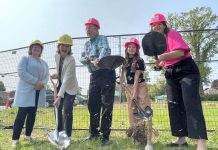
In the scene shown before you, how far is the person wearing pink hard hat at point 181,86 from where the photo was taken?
3.79 meters

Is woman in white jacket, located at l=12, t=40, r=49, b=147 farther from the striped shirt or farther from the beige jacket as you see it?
the striped shirt

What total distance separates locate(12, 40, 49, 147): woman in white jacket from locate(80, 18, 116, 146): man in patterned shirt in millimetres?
928

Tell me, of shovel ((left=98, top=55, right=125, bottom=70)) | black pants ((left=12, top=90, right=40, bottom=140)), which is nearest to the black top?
shovel ((left=98, top=55, right=125, bottom=70))

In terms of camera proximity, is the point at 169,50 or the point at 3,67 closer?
the point at 169,50

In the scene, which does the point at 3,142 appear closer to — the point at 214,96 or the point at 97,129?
the point at 97,129

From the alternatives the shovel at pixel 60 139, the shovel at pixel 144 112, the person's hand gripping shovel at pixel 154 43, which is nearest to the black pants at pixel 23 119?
the shovel at pixel 60 139

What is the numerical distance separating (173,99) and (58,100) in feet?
6.03

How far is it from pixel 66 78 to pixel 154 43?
1.60 metres

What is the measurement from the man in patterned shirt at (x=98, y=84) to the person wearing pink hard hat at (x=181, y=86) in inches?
37.6

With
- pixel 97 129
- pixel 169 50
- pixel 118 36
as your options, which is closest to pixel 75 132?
pixel 97 129

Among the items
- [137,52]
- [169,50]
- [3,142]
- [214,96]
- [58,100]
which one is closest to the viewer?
[169,50]

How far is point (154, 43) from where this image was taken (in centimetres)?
424

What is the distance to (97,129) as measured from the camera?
5.20m

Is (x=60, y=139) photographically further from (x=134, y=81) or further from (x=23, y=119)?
(x=134, y=81)
